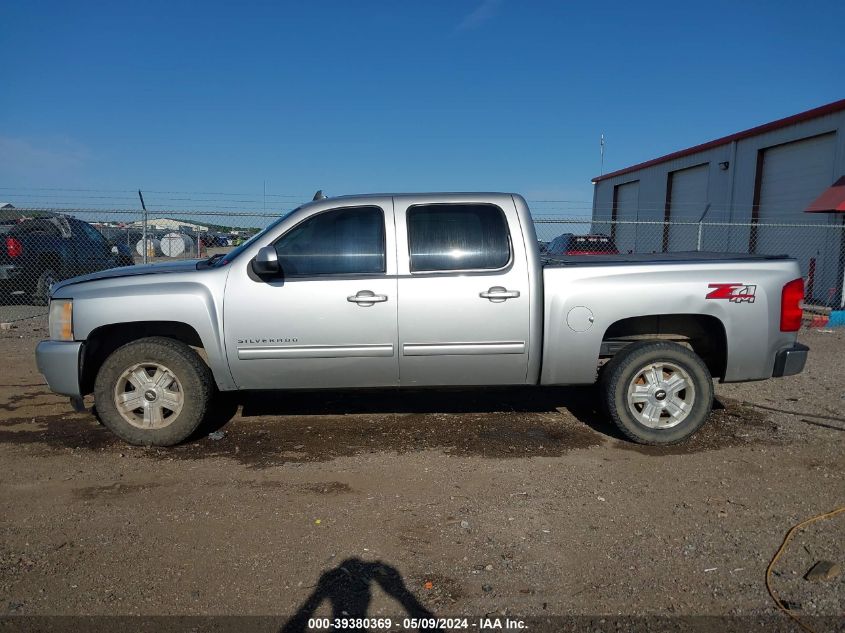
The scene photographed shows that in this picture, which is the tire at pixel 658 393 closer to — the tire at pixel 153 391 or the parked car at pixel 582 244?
the tire at pixel 153 391

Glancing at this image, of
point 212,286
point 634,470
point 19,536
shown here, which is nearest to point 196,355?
point 212,286

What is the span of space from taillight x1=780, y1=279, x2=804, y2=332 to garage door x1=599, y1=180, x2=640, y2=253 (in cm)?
2013

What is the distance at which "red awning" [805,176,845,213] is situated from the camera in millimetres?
13158

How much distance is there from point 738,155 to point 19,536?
63.0ft

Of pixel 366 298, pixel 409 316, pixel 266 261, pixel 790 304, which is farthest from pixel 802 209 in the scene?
pixel 266 261

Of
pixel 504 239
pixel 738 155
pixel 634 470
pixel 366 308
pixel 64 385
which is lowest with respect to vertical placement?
pixel 634 470

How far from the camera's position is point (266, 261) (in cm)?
437

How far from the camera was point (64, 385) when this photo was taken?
184 inches

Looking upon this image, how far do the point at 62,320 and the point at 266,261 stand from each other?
5.43 feet

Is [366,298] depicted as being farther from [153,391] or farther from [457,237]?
[153,391]

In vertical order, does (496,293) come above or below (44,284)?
above

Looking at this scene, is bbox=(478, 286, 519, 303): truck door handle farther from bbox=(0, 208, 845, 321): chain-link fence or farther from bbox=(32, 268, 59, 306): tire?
bbox=(32, 268, 59, 306): tire

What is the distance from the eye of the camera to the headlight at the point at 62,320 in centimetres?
464

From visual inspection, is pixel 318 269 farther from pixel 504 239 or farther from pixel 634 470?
pixel 634 470
